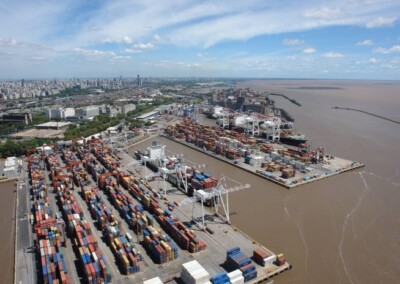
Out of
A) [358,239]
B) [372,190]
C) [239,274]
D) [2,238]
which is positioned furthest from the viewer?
[372,190]

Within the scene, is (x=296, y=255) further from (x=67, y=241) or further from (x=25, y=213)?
(x=25, y=213)

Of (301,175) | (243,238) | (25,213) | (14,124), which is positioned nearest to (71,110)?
(14,124)

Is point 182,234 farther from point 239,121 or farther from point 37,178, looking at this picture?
point 239,121

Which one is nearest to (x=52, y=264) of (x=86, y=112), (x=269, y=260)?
(x=269, y=260)

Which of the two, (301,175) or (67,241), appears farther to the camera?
(301,175)

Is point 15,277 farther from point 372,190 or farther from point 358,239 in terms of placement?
point 372,190

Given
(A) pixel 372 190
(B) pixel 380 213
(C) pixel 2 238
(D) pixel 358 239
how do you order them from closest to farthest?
(D) pixel 358 239, (C) pixel 2 238, (B) pixel 380 213, (A) pixel 372 190
